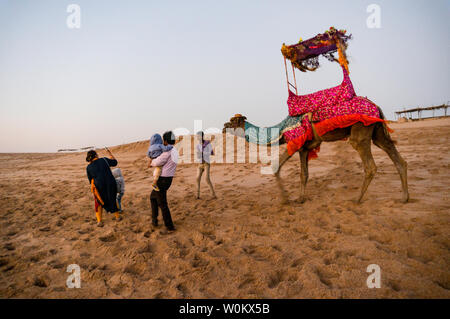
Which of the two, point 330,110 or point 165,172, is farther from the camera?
point 330,110

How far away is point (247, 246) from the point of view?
3.55 metres

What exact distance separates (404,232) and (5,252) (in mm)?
6092

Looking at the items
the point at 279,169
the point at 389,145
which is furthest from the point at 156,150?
the point at 389,145

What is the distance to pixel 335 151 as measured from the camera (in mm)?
12539

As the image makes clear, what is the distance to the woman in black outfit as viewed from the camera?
15.3 feet

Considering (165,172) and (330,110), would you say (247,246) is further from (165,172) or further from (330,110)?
(330,110)

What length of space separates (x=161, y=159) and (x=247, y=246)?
2.09 m

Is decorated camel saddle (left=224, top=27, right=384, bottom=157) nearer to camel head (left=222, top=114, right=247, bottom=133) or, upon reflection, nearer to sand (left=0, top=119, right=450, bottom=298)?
camel head (left=222, top=114, right=247, bottom=133)

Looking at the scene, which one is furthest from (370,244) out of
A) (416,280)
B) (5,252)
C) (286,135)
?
(5,252)

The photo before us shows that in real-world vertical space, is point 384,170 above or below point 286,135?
below

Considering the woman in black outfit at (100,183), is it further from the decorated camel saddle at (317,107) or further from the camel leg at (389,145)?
the camel leg at (389,145)

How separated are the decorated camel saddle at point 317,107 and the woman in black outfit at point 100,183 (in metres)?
2.93
